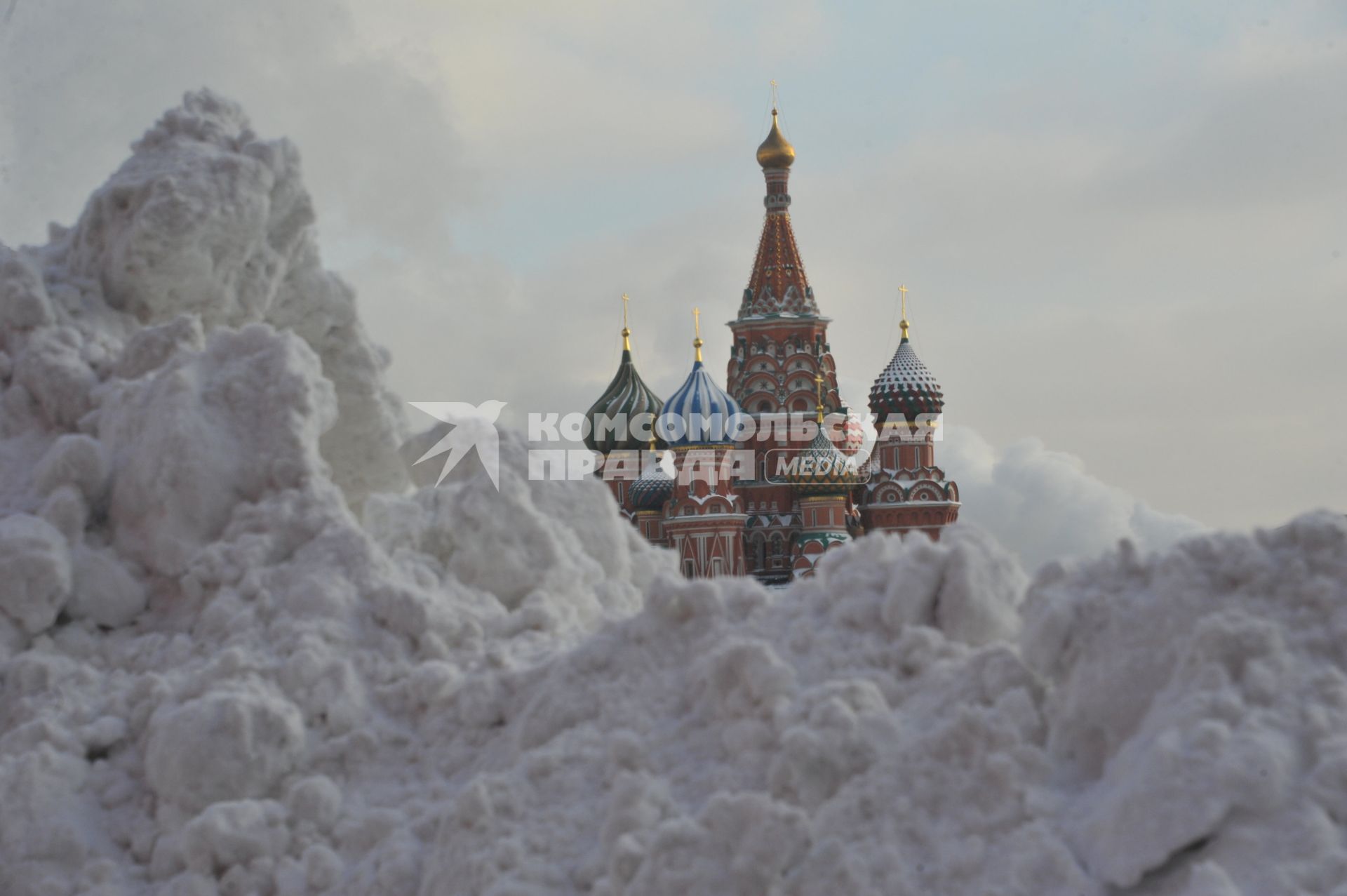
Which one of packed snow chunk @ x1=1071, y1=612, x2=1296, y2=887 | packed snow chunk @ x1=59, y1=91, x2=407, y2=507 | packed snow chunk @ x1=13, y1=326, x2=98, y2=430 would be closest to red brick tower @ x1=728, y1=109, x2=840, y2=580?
packed snow chunk @ x1=59, y1=91, x2=407, y2=507

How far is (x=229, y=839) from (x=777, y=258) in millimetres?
23932

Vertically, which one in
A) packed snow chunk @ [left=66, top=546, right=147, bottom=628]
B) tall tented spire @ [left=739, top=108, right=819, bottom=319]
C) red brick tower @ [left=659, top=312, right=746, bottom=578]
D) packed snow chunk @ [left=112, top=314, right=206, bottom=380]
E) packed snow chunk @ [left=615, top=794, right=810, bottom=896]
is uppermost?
tall tented spire @ [left=739, top=108, right=819, bottom=319]

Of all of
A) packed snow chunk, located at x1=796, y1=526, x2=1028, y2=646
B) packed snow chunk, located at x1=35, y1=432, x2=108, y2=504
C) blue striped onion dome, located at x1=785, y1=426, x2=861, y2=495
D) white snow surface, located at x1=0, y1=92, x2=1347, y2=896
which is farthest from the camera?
blue striped onion dome, located at x1=785, y1=426, x2=861, y2=495

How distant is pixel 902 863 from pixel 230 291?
272cm

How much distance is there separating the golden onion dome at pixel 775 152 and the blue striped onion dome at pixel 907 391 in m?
3.63

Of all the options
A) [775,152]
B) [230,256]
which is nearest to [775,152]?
[775,152]

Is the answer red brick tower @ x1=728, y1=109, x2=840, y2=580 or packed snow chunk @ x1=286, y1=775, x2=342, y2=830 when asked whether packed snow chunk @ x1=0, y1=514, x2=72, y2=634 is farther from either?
red brick tower @ x1=728, y1=109, x2=840, y2=580

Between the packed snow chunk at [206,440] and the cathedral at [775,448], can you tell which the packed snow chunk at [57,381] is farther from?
the cathedral at [775,448]

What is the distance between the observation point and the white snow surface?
2.51 metres

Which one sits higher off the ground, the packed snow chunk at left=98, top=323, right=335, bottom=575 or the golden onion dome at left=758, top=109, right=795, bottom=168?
the golden onion dome at left=758, top=109, right=795, bottom=168

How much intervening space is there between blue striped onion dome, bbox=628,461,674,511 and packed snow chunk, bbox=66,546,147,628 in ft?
69.7

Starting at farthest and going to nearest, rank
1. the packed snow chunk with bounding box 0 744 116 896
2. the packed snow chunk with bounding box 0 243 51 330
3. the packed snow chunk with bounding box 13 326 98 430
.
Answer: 1. the packed snow chunk with bounding box 0 243 51 330
2. the packed snow chunk with bounding box 13 326 98 430
3. the packed snow chunk with bounding box 0 744 116 896

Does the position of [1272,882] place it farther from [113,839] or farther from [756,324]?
[756,324]

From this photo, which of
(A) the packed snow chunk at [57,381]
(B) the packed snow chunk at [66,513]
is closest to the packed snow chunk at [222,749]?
(B) the packed snow chunk at [66,513]
